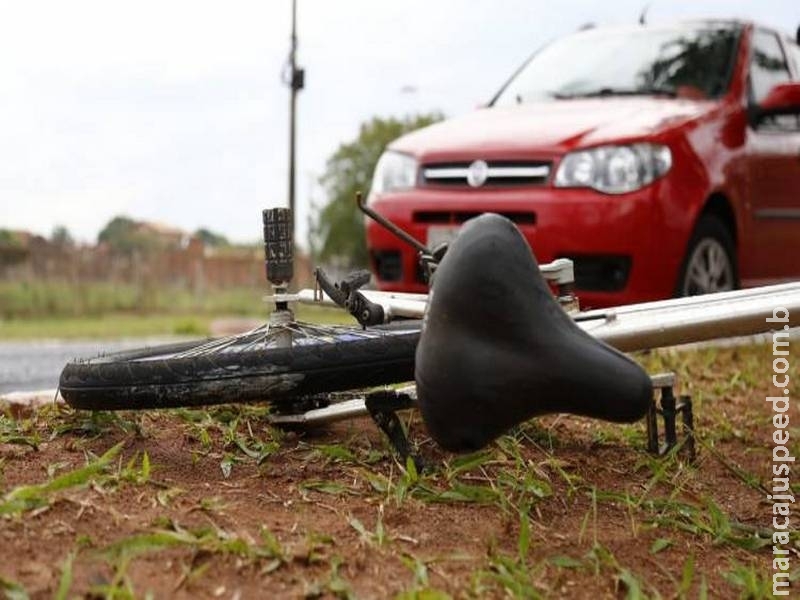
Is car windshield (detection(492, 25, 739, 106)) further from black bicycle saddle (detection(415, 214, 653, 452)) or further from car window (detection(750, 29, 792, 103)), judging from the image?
black bicycle saddle (detection(415, 214, 653, 452))

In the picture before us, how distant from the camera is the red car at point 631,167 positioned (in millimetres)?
5750

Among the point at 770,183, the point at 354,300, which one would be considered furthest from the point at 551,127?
the point at 354,300

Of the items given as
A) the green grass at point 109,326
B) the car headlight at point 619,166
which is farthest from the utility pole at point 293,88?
the green grass at point 109,326

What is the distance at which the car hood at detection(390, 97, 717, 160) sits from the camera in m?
5.82

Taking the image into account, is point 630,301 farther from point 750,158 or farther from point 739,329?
point 739,329

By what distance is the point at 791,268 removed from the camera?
702 centimetres

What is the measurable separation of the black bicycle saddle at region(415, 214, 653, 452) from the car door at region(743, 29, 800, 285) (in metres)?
4.46

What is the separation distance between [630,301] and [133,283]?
58.7ft

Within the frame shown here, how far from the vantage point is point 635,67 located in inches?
265

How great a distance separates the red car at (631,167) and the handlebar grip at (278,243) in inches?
110

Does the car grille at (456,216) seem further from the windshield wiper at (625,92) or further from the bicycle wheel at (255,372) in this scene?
the bicycle wheel at (255,372)

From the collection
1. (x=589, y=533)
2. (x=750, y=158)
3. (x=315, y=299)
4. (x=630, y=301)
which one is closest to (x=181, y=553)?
(x=589, y=533)

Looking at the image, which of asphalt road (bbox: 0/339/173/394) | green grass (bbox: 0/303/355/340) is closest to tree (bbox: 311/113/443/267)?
green grass (bbox: 0/303/355/340)

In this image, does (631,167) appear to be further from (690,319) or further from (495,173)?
(690,319)
